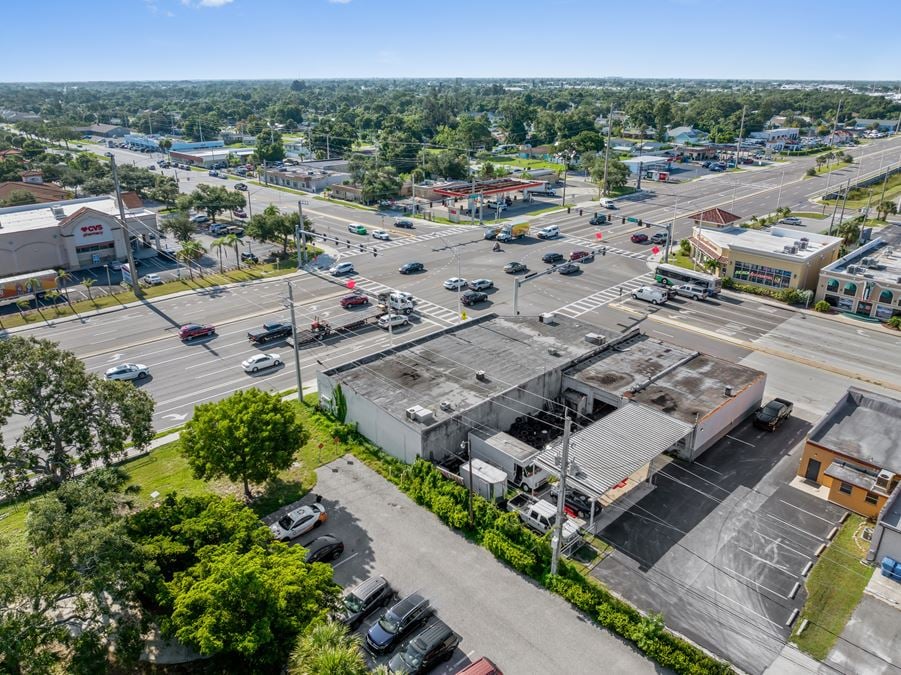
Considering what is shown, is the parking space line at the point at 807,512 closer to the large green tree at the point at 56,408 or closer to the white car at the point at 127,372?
the large green tree at the point at 56,408

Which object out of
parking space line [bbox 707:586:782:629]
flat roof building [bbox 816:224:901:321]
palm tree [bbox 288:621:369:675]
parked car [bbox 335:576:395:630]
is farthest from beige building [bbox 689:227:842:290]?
palm tree [bbox 288:621:369:675]

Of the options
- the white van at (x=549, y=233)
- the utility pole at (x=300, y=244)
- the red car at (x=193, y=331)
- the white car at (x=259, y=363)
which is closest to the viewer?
the white car at (x=259, y=363)

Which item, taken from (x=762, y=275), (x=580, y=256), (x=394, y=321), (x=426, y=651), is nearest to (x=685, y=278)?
(x=762, y=275)

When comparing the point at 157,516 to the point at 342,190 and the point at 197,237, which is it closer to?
the point at 197,237

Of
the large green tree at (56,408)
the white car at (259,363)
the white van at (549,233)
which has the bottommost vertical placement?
the white car at (259,363)

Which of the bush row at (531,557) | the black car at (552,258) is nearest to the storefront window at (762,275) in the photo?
the black car at (552,258)

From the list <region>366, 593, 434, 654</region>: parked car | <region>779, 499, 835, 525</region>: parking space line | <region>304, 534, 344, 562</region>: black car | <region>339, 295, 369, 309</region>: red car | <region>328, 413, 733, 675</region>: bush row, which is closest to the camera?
<region>328, 413, 733, 675</region>: bush row

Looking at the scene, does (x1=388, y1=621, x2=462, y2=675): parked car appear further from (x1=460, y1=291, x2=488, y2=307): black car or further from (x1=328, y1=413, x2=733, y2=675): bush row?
(x1=460, y1=291, x2=488, y2=307): black car

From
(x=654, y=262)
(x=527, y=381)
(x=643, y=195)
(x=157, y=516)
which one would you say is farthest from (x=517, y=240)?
(x=157, y=516)
